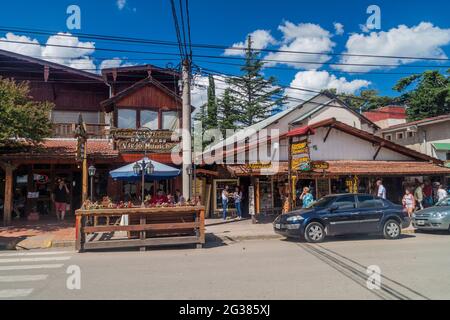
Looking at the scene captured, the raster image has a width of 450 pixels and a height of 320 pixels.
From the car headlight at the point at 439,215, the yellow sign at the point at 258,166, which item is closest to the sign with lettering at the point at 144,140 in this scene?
the yellow sign at the point at 258,166

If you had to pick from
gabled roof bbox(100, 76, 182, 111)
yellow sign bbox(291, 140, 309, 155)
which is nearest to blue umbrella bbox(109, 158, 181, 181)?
yellow sign bbox(291, 140, 309, 155)

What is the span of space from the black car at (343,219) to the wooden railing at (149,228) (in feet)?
9.43

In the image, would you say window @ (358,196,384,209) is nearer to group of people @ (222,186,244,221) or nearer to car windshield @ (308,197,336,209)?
car windshield @ (308,197,336,209)

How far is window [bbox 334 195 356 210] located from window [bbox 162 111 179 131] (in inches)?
433

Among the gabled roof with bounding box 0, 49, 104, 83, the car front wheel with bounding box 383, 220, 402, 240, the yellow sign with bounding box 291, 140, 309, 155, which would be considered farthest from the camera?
the gabled roof with bounding box 0, 49, 104, 83

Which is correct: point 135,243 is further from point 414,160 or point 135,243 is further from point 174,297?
point 414,160

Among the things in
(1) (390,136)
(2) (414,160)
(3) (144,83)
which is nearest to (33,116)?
(3) (144,83)

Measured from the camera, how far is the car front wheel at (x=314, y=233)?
37.5ft

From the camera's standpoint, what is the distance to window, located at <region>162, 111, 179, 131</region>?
2044 centimetres

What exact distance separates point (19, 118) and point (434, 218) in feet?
51.1

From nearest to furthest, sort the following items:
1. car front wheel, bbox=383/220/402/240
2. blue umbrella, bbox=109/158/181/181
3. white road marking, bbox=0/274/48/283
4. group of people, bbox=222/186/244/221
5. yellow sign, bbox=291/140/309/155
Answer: white road marking, bbox=0/274/48/283 < car front wheel, bbox=383/220/402/240 < blue umbrella, bbox=109/158/181/181 < yellow sign, bbox=291/140/309/155 < group of people, bbox=222/186/244/221

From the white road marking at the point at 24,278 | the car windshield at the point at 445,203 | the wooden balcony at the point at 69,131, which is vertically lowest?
the white road marking at the point at 24,278

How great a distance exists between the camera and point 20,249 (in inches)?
444

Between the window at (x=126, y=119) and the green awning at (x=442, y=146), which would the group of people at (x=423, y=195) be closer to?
the green awning at (x=442, y=146)
